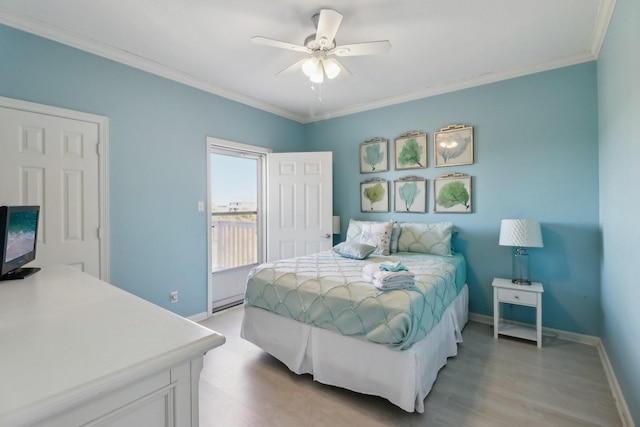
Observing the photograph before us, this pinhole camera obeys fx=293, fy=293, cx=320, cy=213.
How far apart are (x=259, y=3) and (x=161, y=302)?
2781 millimetres

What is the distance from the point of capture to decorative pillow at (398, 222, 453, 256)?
10.3 ft

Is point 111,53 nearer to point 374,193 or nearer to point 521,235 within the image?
point 374,193

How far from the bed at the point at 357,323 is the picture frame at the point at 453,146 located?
120cm

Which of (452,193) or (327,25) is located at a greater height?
(327,25)

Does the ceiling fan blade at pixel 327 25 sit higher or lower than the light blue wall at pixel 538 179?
higher

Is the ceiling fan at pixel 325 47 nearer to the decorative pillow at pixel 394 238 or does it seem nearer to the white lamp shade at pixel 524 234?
the decorative pillow at pixel 394 238

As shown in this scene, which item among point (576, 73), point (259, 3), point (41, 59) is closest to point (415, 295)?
point (259, 3)

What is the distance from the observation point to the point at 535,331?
2824 mm

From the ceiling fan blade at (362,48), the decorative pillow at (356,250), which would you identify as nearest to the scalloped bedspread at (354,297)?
the decorative pillow at (356,250)

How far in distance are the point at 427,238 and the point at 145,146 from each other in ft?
9.97

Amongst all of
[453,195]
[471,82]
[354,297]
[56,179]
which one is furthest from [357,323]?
[471,82]

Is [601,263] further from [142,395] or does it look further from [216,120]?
[216,120]

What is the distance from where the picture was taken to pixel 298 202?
4.03 m

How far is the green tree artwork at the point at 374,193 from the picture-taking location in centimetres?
391
